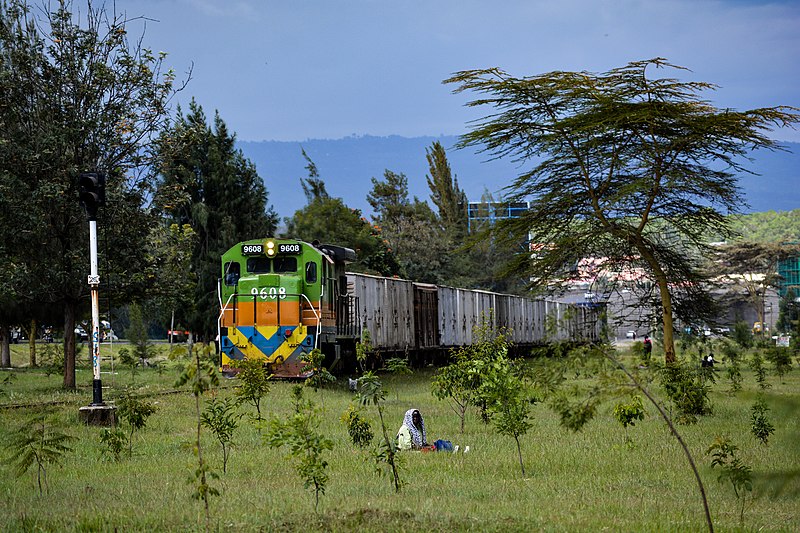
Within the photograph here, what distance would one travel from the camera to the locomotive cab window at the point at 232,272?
76.2 feet

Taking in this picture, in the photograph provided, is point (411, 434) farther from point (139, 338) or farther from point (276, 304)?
point (139, 338)

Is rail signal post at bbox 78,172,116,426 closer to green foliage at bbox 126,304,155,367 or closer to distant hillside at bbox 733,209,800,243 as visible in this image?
green foliage at bbox 126,304,155,367

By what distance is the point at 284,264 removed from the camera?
907 inches

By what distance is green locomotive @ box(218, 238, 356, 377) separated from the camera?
2225cm

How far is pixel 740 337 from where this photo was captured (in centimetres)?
4062

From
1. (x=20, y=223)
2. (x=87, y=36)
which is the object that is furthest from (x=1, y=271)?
(x=87, y=36)

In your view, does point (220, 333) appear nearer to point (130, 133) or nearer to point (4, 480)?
point (130, 133)

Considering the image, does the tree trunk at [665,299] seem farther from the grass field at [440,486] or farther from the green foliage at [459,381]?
the green foliage at [459,381]

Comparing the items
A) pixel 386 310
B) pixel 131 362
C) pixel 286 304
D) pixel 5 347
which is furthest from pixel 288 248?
pixel 5 347

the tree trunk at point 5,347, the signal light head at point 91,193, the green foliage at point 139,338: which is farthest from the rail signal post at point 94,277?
the tree trunk at point 5,347

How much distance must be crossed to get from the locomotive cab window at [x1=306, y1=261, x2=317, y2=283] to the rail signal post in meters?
8.28

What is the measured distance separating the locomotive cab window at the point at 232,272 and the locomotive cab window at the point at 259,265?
0.30 meters

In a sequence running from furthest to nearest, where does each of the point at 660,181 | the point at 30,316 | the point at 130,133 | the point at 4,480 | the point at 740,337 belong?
the point at 740,337, the point at 30,316, the point at 130,133, the point at 660,181, the point at 4,480

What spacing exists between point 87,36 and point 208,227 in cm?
2948
